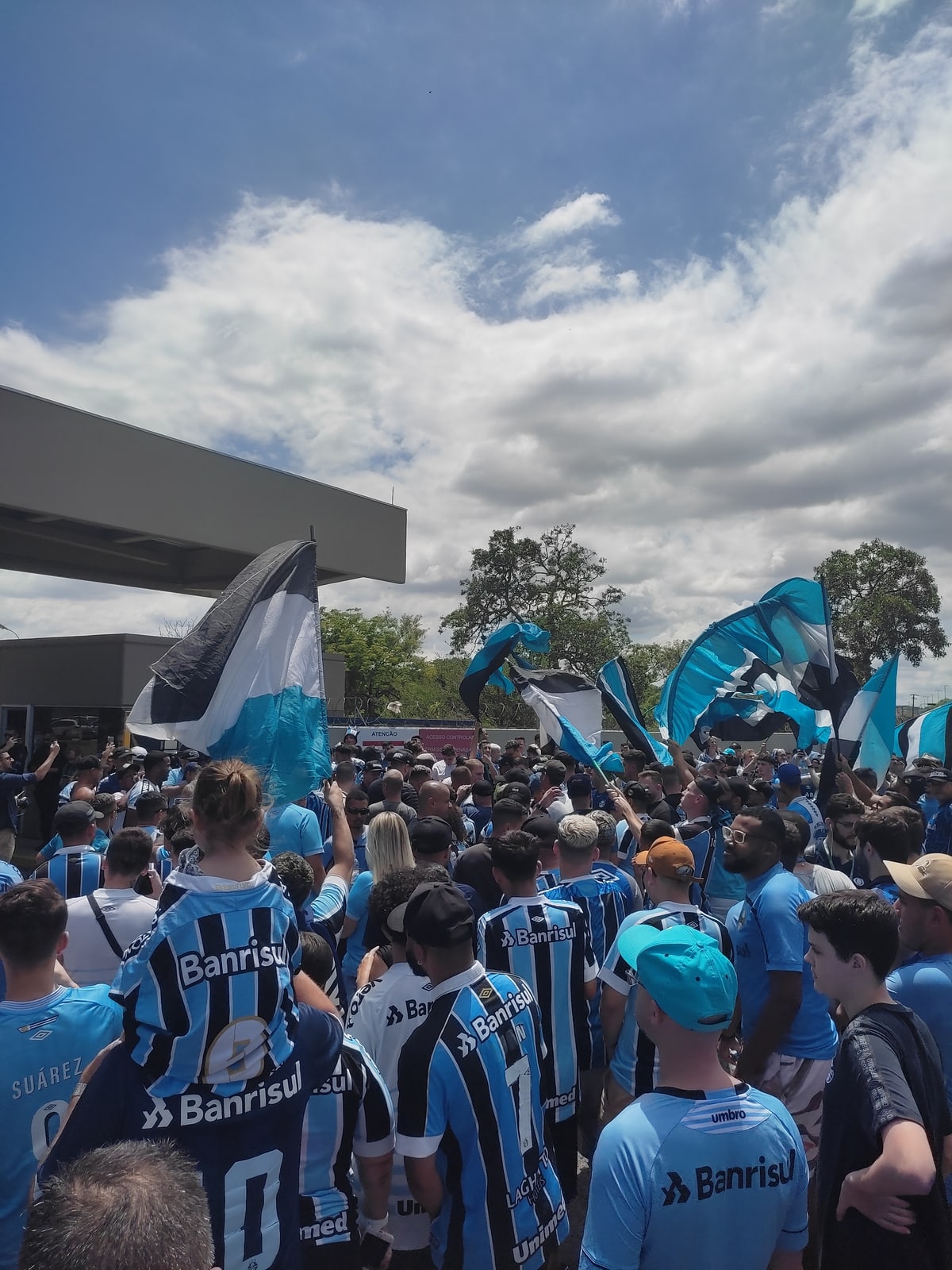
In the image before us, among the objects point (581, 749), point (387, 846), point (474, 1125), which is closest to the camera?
point (474, 1125)

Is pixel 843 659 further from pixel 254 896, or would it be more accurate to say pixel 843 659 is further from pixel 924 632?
pixel 924 632

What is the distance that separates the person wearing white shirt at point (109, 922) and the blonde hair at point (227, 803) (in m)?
1.84

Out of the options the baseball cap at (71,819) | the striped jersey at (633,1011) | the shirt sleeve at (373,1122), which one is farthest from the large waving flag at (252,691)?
the shirt sleeve at (373,1122)

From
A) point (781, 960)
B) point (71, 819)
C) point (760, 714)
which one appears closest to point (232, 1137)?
point (781, 960)

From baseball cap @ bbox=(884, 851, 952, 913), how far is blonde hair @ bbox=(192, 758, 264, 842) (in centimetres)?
220

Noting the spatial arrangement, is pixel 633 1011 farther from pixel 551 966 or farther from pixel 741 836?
pixel 741 836

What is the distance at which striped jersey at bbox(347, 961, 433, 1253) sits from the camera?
3.03 m

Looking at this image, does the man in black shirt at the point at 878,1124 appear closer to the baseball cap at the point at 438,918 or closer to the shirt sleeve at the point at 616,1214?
the shirt sleeve at the point at 616,1214

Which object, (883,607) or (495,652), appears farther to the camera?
(883,607)

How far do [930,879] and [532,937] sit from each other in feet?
5.29

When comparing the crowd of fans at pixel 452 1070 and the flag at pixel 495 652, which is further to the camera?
the flag at pixel 495 652

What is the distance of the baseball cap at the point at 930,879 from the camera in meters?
2.96

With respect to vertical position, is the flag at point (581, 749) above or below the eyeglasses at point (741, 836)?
above

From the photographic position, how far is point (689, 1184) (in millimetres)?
1938
